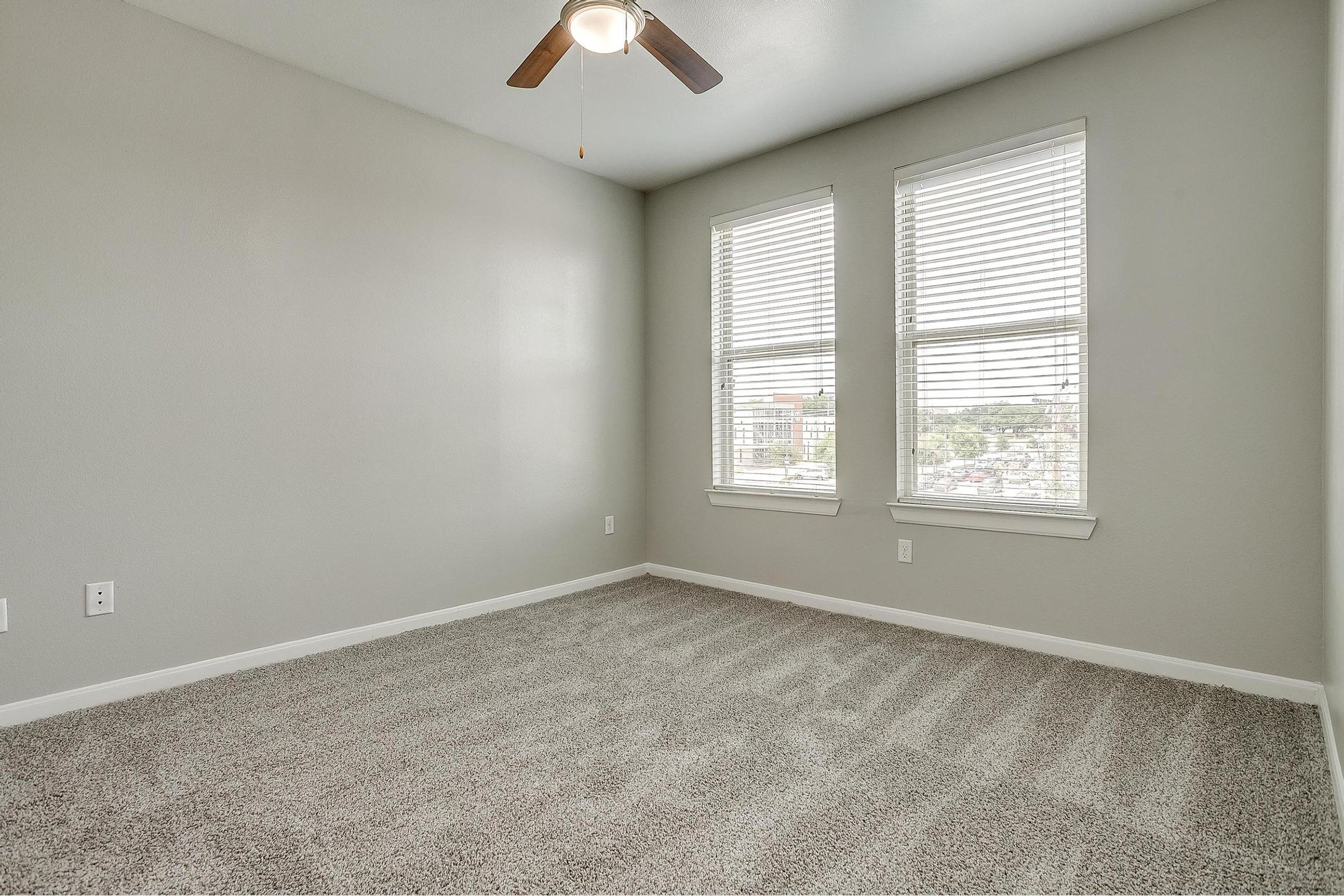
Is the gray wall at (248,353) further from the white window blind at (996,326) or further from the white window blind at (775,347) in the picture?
the white window blind at (996,326)

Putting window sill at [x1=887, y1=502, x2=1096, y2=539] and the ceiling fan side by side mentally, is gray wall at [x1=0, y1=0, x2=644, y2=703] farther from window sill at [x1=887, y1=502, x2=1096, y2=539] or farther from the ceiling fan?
window sill at [x1=887, y1=502, x2=1096, y2=539]

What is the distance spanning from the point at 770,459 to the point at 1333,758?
8.42ft

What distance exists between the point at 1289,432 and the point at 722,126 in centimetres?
277

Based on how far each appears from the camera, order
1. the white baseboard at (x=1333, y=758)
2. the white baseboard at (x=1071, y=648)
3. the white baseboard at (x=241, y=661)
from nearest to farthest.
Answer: the white baseboard at (x=1333, y=758) → the white baseboard at (x=241, y=661) → the white baseboard at (x=1071, y=648)

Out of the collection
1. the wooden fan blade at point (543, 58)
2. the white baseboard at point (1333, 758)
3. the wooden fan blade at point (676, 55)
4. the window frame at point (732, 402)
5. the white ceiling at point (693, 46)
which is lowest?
the white baseboard at point (1333, 758)

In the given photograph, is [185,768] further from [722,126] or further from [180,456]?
[722,126]

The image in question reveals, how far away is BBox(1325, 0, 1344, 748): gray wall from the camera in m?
1.81

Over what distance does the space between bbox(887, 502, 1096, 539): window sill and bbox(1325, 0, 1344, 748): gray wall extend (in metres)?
0.77

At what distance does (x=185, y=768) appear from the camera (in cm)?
197

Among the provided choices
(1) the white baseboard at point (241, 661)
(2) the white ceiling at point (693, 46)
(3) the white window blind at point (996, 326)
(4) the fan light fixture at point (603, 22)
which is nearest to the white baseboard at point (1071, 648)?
(3) the white window blind at point (996, 326)

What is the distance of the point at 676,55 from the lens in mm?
2062

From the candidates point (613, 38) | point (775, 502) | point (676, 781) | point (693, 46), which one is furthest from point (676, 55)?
point (775, 502)

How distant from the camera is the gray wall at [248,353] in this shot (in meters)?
2.35

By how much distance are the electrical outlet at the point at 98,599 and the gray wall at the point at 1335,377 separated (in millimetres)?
3851
